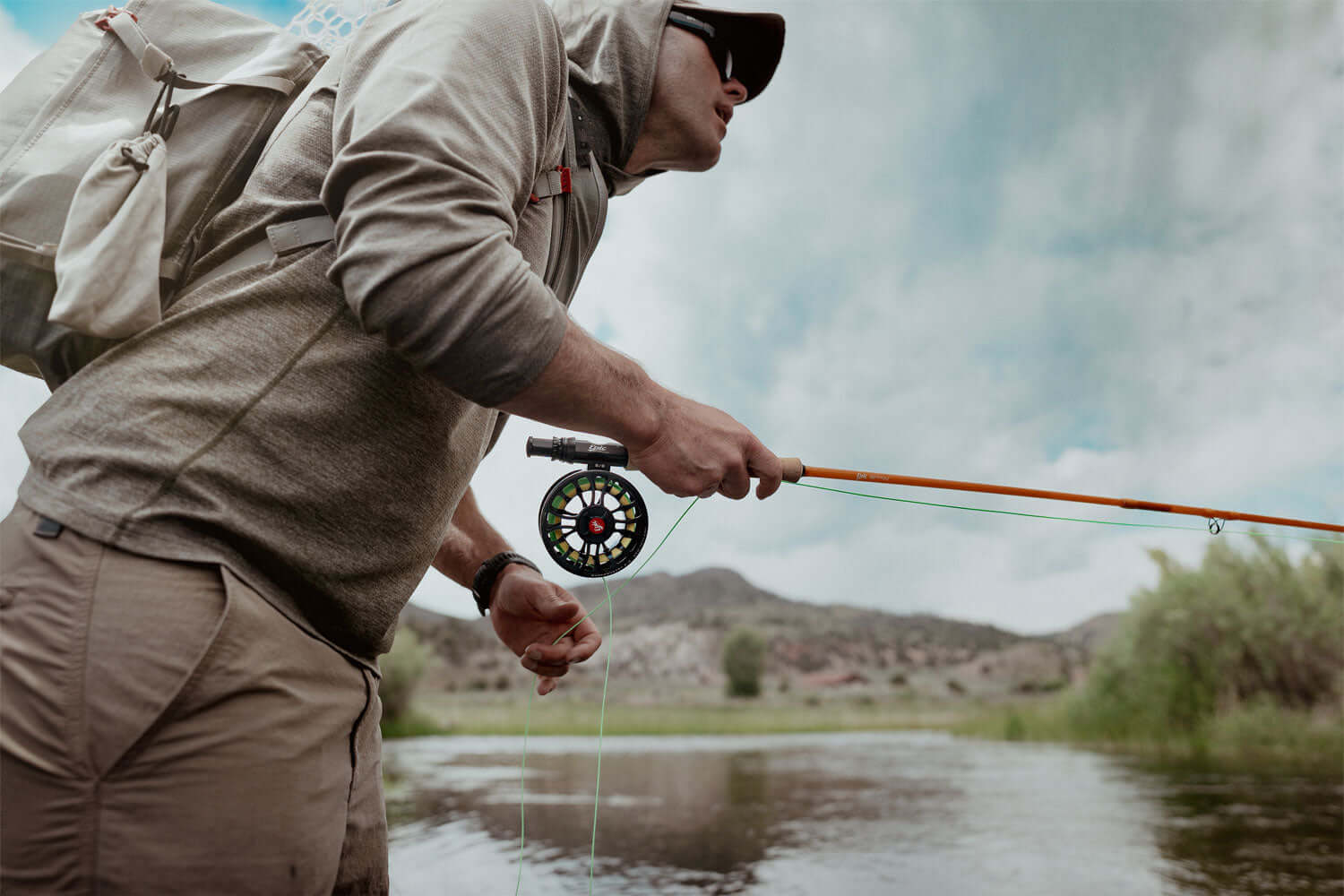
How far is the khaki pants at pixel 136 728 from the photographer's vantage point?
2.08ft

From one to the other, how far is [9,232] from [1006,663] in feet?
21.8

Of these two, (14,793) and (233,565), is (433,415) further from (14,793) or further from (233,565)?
(14,793)

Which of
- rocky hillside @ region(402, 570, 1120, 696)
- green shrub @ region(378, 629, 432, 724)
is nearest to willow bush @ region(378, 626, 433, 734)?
green shrub @ region(378, 629, 432, 724)

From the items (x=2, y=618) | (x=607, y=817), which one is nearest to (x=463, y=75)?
(x=2, y=618)

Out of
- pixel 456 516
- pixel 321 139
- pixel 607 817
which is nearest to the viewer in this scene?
pixel 321 139

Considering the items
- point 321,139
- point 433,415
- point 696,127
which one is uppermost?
point 696,127

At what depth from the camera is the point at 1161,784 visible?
4332mm

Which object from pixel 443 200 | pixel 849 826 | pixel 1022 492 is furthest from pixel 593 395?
pixel 849 826

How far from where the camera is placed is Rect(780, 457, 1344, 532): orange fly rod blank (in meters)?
1.23

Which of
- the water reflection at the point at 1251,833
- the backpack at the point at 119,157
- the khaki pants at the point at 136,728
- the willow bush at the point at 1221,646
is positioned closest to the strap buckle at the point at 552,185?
the backpack at the point at 119,157

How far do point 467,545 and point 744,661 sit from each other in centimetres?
464

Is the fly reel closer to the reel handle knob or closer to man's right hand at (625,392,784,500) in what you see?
the reel handle knob

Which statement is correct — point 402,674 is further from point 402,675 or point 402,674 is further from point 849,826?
point 849,826

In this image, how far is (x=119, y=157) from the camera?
714 mm
